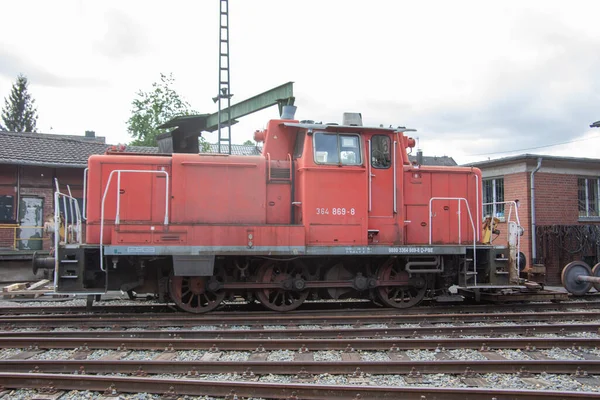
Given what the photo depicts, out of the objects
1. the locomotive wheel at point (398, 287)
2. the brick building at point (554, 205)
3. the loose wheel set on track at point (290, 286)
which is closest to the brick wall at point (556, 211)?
the brick building at point (554, 205)

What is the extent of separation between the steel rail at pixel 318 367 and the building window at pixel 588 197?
12.1m

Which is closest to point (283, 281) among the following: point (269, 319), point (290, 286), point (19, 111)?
point (290, 286)

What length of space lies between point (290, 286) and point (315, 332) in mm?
1780

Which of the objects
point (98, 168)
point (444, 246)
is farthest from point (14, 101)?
point (444, 246)

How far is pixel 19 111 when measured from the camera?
57.4m

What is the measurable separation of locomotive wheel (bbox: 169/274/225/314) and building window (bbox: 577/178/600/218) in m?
13.1

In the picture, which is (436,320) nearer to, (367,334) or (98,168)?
(367,334)

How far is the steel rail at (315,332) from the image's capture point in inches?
271

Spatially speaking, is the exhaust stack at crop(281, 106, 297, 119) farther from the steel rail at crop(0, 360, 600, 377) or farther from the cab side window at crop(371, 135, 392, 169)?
the steel rail at crop(0, 360, 600, 377)

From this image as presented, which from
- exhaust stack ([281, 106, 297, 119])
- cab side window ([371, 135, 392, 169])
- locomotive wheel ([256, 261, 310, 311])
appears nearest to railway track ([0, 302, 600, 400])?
locomotive wheel ([256, 261, 310, 311])

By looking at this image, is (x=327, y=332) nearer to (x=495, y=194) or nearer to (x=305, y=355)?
(x=305, y=355)

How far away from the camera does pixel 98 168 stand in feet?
27.6

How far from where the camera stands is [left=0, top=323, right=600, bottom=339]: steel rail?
6.89 m

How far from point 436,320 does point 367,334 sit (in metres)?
1.63
